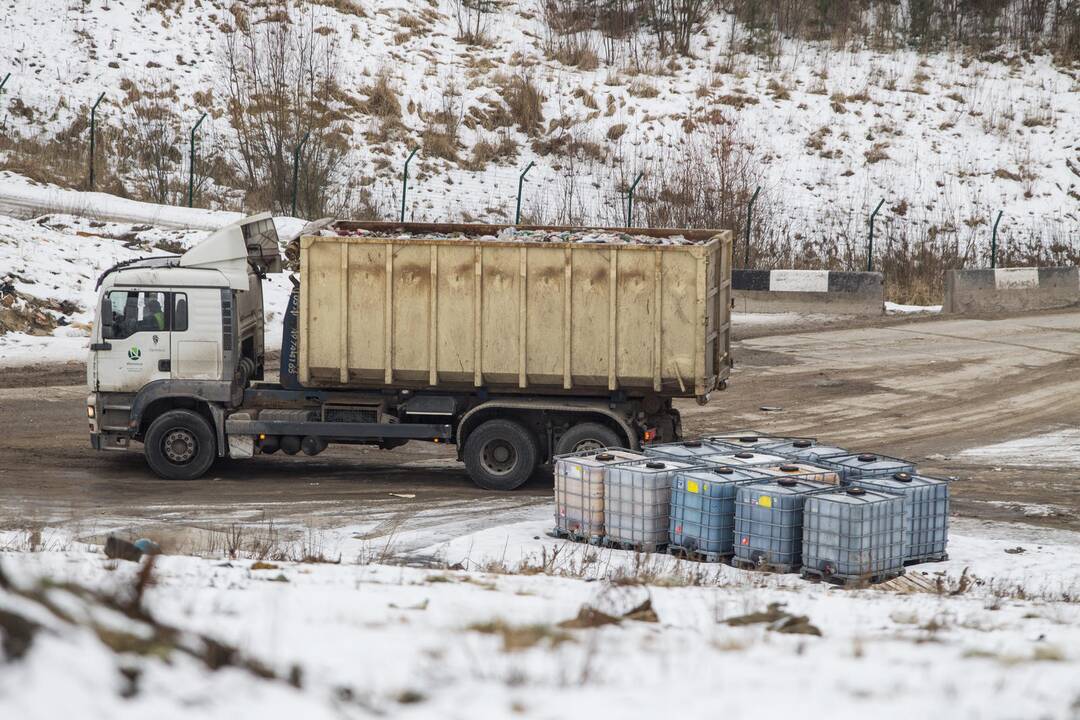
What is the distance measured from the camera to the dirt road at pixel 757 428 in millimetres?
13617

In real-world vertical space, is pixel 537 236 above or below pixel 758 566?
above

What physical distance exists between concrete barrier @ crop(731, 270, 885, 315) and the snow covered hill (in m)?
4.88

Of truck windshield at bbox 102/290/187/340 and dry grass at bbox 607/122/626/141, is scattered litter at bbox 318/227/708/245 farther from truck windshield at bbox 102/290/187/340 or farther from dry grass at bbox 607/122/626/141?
dry grass at bbox 607/122/626/141

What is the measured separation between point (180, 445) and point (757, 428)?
8.25 m

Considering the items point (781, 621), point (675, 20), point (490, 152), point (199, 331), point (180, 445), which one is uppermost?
point (675, 20)

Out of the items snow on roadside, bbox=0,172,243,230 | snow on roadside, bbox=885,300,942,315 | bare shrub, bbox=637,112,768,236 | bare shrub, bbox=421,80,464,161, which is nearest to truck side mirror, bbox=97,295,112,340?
snow on roadside, bbox=0,172,243,230

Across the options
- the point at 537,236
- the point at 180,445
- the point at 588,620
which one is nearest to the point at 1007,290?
the point at 537,236

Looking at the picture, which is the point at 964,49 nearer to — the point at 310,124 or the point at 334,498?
the point at 310,124

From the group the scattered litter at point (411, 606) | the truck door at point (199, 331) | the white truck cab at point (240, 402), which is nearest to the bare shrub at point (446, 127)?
the white truck cab at point (240, 402)

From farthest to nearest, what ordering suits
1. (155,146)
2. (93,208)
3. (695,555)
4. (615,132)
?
(615,132)
(155,146)
(93,208)
(695,555)

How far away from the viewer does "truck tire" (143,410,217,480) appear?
14.9 meters

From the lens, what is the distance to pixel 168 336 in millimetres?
14703

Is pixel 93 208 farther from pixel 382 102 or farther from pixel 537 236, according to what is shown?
pixel 537 236

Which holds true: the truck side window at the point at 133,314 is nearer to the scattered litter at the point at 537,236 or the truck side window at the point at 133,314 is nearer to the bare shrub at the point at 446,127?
the scattered litter at the point at 537,236
